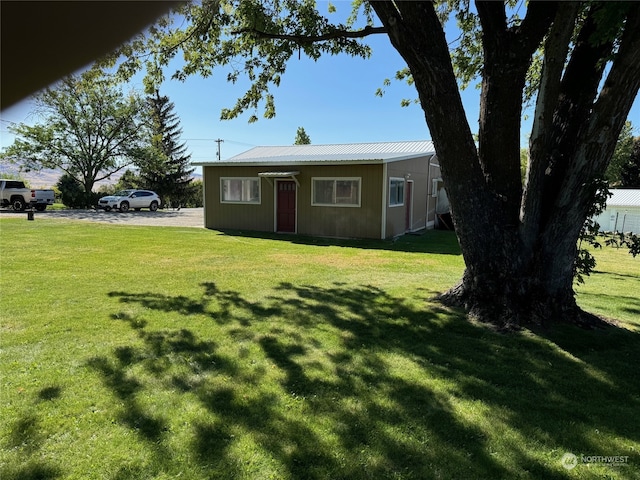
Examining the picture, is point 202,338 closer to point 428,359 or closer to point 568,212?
point 428,359

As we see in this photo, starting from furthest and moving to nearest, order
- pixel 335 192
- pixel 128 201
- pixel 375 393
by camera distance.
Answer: pixel 128 201
pixel 335 192
pixel 375 393

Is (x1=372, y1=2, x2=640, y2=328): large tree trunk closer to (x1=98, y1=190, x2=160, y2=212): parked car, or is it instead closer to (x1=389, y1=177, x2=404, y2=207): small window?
(x1=389, y1=177, x2=404, y2=207): small window

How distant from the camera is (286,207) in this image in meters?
14.8

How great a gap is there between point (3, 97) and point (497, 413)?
3.25 m

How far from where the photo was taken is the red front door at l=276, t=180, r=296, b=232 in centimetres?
1467

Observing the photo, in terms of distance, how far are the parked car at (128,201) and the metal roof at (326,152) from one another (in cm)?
1041

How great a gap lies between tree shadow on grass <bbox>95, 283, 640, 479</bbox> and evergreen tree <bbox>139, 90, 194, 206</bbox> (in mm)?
30541

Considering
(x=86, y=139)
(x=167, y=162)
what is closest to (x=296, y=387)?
(x=86, y=139)

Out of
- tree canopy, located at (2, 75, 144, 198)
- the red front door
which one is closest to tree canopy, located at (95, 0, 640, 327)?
the red front door

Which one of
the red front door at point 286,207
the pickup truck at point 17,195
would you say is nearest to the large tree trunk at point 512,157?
the red front door at point 286,207

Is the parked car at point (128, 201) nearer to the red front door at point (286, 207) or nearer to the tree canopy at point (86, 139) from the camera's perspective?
the tree canopy at point (86, 139)

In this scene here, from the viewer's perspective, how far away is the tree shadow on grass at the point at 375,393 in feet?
7.65

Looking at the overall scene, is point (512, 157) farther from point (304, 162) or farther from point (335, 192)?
point (304, 162)

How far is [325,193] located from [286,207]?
1.74 meters
